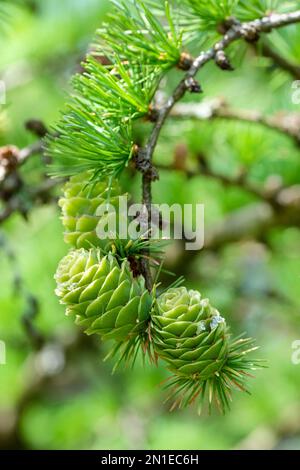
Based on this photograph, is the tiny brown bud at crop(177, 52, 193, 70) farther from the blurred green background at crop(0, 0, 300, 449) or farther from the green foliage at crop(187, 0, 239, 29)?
the blurred green background at crop(0, 0, 300, 449)

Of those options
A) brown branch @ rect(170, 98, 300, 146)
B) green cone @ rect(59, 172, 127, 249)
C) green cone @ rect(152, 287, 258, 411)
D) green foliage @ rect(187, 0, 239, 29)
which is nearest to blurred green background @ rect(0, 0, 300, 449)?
brown branch @ rect(170, 98, 300, 146)

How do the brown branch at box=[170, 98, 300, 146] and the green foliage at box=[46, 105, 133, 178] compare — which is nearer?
the green foliage at box=[46, 105, 133, 178]

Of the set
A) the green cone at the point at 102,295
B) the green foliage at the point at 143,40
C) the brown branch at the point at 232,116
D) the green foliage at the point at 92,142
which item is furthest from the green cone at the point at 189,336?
the brown branch at the point at 232,116

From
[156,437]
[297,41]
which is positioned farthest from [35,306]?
[156,437]

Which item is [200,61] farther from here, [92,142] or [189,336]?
[189,336]

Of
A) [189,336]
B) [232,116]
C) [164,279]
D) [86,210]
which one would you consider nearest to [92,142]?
[86,210]

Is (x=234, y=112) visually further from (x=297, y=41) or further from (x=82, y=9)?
(x=82, y=9)
